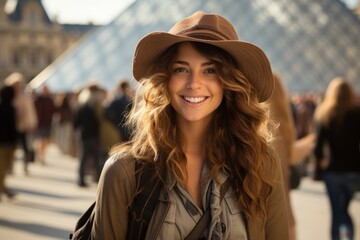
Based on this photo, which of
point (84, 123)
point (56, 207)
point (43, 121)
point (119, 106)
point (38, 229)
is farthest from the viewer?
point (43, 121)

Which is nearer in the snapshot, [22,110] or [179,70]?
[179,70]

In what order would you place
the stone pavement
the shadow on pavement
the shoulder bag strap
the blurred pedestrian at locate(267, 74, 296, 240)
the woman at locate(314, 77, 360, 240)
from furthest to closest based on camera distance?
the stone pavement < the shadow on pavement < the woman at locate(314, 77, 360, 240) < the blurred pedestrian at locate(267, 74, 296, 240) < the shoulder bag strap

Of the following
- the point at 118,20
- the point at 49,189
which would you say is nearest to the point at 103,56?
the point at 118,20

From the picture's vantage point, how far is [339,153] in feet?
16.5

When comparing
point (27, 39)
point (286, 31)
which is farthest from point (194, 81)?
point (27, 39)

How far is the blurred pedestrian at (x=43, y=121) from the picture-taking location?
1214 centimetres

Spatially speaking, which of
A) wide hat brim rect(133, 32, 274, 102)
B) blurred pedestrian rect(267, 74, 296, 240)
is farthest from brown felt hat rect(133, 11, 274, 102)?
blurred pedestrian rect(267, 74, 296, 240)

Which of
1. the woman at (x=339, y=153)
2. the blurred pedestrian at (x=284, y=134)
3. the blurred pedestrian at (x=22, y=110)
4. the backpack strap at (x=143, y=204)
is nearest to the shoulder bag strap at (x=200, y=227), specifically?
the backpack strap at (x=143, y=204)

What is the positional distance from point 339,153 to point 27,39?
8606cm

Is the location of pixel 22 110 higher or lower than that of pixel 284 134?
higher

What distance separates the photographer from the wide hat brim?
202 cm

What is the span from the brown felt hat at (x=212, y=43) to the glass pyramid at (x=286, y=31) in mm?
25753

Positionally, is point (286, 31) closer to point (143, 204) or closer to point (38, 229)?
point (38, 229)

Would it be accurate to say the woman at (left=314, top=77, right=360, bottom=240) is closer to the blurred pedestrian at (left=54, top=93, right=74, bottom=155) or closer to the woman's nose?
the woman's nose
